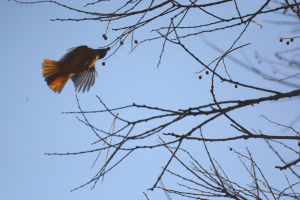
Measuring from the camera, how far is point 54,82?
170 inches

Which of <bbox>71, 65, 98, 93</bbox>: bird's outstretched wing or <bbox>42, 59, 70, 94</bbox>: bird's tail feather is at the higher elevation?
<bbox>71, 65, 98, 93</bbox>: bird's outstretched wing

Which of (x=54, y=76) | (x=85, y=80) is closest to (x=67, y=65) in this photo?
(x=54, y=76)

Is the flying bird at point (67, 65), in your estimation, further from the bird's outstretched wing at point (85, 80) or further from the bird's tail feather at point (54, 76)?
the bird's outstretched wing at point (85, 80)

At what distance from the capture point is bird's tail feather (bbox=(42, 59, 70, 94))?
4070mm

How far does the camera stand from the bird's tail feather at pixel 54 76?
160 inches

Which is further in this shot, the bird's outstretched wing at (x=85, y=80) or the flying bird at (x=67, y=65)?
the bird's outstretched wing at (x=85, y=80)

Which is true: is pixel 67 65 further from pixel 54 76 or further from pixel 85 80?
pixel 85 80

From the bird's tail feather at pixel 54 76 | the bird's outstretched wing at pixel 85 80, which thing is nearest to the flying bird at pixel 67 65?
the bird's tail feather at pixel 54 76

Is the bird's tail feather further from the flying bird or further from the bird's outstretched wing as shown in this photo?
the bird's outstretched wing

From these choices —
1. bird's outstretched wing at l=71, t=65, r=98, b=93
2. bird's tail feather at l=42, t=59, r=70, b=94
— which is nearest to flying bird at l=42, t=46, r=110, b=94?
bird's tail feather at l=42, t=59, r=70, b=94

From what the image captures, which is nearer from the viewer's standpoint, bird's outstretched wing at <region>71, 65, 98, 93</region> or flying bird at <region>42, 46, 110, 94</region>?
flying bird at <region>42, 46, 110, 94</region>

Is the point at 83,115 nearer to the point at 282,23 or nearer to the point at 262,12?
the point at 262,12

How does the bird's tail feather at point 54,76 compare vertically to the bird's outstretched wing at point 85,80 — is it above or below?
below

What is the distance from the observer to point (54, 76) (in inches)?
167
